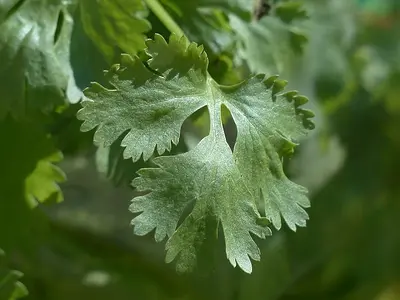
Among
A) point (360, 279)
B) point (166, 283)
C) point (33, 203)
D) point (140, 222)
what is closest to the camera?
point (140, 222)

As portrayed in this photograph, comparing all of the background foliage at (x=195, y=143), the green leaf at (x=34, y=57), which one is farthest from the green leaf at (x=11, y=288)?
the green leaf at (x=34, y=57)

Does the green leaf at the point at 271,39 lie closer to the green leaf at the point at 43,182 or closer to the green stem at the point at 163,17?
the green stem at the point at 163,17

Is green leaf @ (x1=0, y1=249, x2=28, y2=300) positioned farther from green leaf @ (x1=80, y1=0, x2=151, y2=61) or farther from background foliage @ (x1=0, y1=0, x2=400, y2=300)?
green leaf @ (x1=80, y1=0, x2=151, y2=61)

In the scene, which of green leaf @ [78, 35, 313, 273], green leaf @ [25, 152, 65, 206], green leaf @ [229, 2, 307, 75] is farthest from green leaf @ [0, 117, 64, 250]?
green leaf @ [229, 2, 307, 75]

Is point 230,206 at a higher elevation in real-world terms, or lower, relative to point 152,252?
higher

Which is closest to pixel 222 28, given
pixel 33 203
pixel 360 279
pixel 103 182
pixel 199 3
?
pixel 199 3

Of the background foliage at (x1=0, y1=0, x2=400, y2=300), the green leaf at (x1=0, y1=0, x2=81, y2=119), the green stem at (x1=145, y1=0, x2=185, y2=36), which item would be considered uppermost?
the green stem at (x1=145, y1=0, x2=185, y2=36)

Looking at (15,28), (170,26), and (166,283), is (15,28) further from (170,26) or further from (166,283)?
(166,283)
